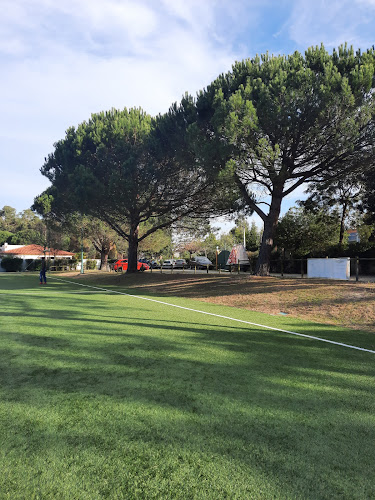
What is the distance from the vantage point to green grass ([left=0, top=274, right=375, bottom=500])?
2105mm

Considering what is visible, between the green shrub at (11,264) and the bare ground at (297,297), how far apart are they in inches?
1569

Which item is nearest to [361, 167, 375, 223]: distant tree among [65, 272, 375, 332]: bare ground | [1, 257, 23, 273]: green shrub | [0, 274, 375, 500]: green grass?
[65, 272, 375, 332]: bare ground

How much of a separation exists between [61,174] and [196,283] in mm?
14852

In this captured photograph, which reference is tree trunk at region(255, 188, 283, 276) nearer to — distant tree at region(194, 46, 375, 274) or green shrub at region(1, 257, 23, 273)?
distant tree at region(194, 46, 375, 274)

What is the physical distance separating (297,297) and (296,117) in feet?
26.4

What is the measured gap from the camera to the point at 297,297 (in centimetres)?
1148

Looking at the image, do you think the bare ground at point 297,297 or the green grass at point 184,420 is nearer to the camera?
the green grass at point 184,420

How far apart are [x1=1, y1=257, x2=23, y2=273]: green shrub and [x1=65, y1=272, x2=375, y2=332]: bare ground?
39852mm

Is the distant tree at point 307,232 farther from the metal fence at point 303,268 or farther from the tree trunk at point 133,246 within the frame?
the tree trunk at point 133,246

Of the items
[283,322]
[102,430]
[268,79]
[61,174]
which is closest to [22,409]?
[102,430]

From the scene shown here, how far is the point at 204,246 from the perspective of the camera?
70.9 metres

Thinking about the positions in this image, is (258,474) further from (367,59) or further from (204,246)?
(204,246)

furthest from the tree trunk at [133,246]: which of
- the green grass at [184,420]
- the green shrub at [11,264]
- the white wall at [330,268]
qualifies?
the green shrub at [11,264]

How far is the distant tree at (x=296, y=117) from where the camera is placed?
529 inches
